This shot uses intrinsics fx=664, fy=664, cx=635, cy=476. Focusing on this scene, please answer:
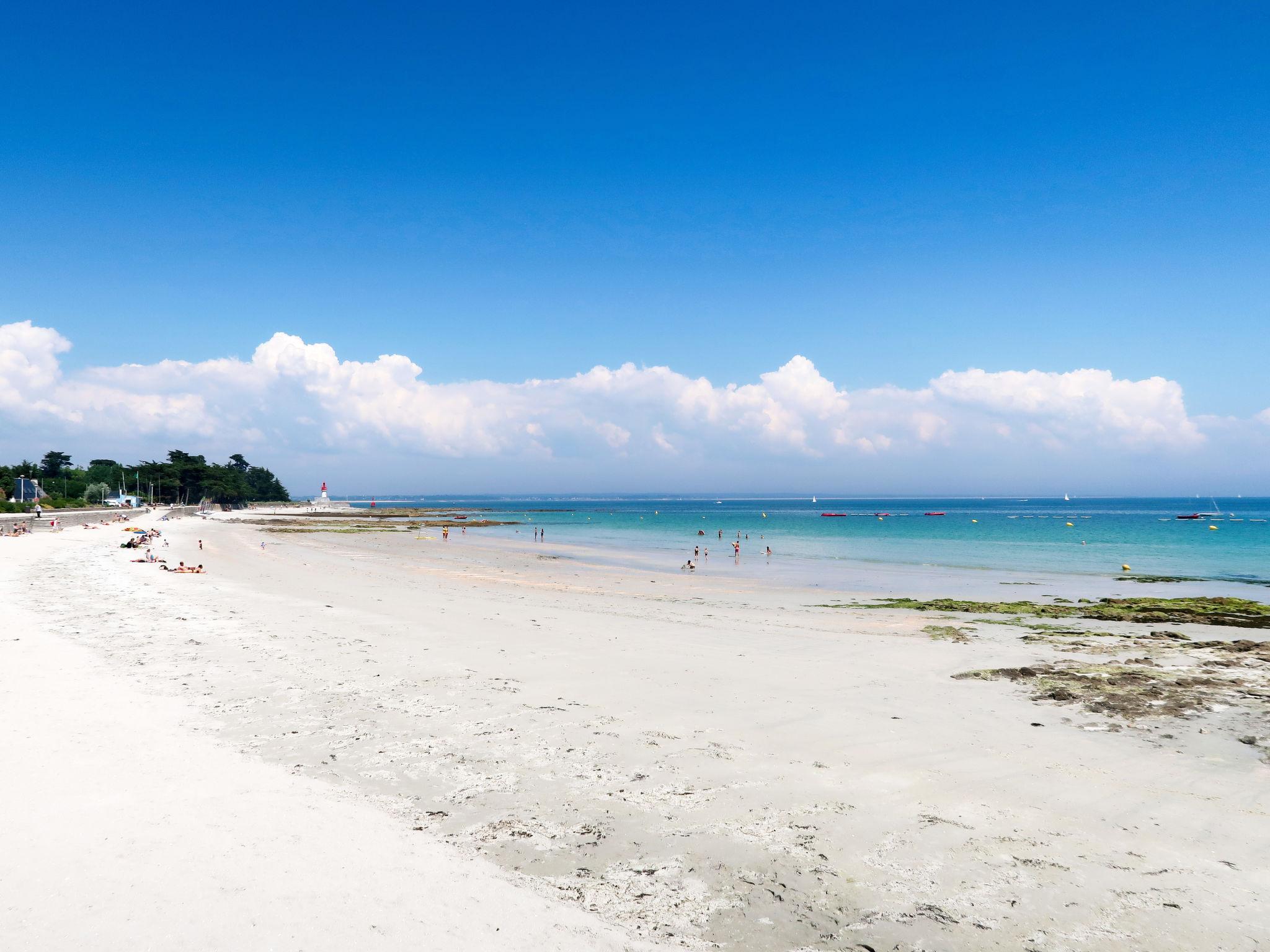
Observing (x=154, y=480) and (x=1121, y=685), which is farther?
(x=154, y=480)

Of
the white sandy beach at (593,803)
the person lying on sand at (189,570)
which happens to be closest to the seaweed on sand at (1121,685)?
the white sandy beach at (593,803)

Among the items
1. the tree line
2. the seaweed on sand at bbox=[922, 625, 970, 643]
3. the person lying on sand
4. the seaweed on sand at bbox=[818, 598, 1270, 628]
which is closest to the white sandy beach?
the seaweed on sand at bbox=[922, 625, 970, 643]

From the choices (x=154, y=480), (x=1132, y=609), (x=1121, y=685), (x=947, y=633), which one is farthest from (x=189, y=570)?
(x=154, y=480)

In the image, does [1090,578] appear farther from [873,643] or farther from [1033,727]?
[1033,727]

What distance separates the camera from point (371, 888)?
5125 mm

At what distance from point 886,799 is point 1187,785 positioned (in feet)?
12.3

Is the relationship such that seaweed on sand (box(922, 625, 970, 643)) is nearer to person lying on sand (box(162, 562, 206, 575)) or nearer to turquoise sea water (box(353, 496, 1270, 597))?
turquoise sea water (box(353, 496, 1270, 597))

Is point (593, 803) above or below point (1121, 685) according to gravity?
above

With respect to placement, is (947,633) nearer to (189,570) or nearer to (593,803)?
(593,803)

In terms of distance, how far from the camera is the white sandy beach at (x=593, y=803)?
4.92 m

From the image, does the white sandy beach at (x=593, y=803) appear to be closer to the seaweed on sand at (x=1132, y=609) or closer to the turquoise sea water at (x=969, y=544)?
the seaweed on sand at (x=1132, y=609)

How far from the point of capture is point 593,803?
22.5 feet

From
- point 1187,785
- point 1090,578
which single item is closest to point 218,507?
point 1090,578

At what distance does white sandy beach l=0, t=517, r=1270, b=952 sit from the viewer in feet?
16.1
